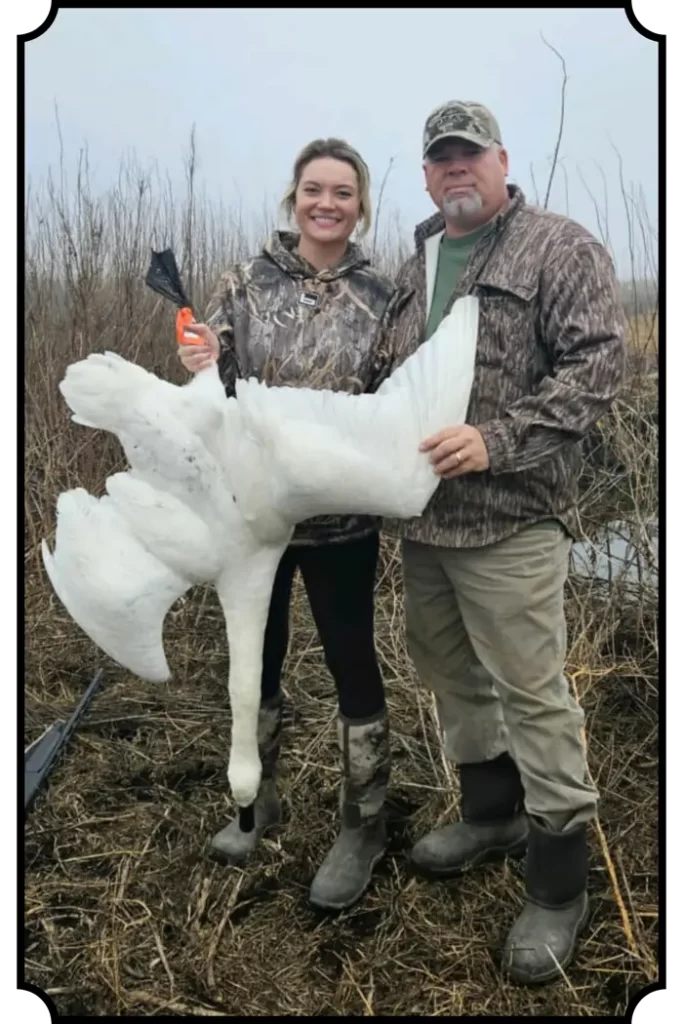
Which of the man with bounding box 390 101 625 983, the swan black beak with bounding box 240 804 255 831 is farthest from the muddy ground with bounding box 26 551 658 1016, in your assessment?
the swan black beak with bounding box 240 804 255 831

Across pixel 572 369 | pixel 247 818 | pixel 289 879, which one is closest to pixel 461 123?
pixel 572 369

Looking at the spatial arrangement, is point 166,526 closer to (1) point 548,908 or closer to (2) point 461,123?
(2) point 461,123

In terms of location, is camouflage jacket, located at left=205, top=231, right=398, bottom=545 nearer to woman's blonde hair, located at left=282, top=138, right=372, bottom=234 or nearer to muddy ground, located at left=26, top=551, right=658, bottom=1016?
woman's blonde hair, located at left=282, top=138, right=372, bottom=234

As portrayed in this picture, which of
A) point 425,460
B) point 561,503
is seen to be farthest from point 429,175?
point 561,503

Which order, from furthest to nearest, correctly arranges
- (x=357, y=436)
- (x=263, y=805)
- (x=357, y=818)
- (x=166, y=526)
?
(x=263, y=805)
(x=357, y=818)
(x=166, y=526)
(x=357, y=436)

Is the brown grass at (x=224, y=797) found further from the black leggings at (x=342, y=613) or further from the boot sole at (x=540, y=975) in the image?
the black leggings at (x=342, y=613)

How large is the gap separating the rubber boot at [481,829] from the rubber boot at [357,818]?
6.7 inches

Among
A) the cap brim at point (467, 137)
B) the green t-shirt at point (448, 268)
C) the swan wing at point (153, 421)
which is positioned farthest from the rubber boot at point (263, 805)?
the cap brim at point (467, 137)

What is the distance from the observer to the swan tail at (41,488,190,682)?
6.19 feet

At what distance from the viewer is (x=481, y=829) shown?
8.68 ft

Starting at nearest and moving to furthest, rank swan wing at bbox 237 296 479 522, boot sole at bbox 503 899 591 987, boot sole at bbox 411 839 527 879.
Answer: swan wing at bbox 237 296 479 522
boot sole at bbox 503 899 591 987
boot sole at bbox 411 839 527 879

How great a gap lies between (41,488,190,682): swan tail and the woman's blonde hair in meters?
1.02

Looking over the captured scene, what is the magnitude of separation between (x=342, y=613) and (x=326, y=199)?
112 centimetres

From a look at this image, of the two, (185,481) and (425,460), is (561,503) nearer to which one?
(425,460)
